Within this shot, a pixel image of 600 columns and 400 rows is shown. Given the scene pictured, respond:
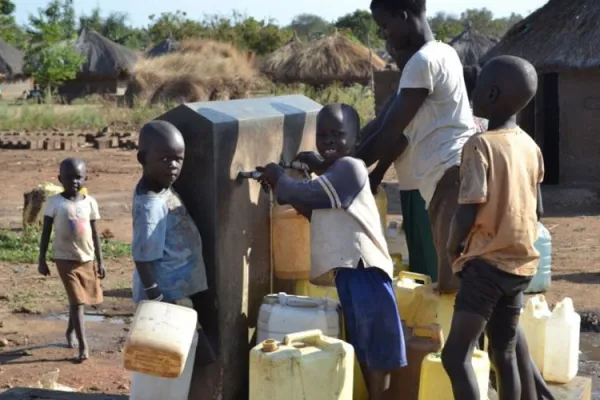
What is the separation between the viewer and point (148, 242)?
11.8 ft

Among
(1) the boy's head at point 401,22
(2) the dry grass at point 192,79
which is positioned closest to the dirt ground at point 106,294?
(1) the boy's head at point 401,22

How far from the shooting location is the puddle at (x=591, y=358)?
18.5ft

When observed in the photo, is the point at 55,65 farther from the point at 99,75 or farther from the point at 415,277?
the point at 415,277

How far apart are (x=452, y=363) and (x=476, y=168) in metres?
0.69

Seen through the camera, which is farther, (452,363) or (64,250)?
(64,250)

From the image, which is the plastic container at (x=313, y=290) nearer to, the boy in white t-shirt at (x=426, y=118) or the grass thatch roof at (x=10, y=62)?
the boy in white t-shirt at (x=426, y=118)

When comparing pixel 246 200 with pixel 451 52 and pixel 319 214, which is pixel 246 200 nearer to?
pixel 319 214

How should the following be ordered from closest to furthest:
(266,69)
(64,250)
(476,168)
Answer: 1. (476,168)
2. (64,250)
3. (266,69)

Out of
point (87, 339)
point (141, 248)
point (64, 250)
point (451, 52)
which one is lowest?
point (87, 339)

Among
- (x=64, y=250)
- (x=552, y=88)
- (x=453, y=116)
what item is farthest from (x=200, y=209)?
(x=552, y=88)

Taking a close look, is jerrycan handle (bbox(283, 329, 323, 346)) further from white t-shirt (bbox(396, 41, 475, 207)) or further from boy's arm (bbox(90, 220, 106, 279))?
boy's arm (bbox(90, 220, 106, 279))

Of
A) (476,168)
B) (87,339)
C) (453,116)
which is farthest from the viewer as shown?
(87,339)

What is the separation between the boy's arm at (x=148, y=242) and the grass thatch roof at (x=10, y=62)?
35.7 meters

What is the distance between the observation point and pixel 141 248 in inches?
142
